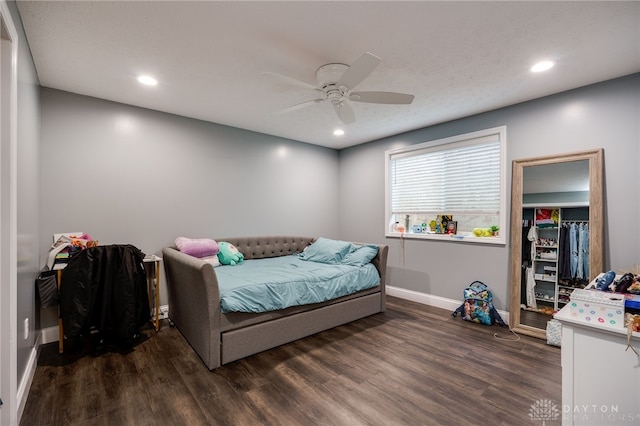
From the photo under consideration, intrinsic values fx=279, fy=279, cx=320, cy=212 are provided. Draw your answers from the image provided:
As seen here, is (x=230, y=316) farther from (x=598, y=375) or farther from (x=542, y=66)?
(x=542, y=66)

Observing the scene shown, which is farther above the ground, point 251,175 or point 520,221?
point 251,175

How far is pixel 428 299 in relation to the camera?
3.93 metres

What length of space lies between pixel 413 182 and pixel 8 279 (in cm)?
425

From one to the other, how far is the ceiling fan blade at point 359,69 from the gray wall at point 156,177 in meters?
2.31

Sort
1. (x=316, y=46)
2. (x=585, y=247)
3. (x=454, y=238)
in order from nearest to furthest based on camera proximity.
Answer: (x=316, y=46) → (x=585, y=247) → (x=454, y=238)

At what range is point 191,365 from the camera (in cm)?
234

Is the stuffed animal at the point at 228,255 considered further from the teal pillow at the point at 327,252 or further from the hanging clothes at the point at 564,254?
the hanging clothes at the point at 564,254

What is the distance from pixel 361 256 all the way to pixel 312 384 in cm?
177

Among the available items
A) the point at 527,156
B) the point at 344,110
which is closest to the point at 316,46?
the point at 344,110

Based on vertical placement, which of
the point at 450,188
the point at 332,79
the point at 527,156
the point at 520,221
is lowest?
the point at 520,221

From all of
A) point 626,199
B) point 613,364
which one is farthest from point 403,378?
point 626,199

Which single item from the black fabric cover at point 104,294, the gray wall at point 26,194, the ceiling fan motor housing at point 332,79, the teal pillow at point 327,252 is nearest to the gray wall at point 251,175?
the gray wall at point 26,194

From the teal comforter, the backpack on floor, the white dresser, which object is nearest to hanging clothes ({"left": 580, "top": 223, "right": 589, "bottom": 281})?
the backpack on floor

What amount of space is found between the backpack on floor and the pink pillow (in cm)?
312
